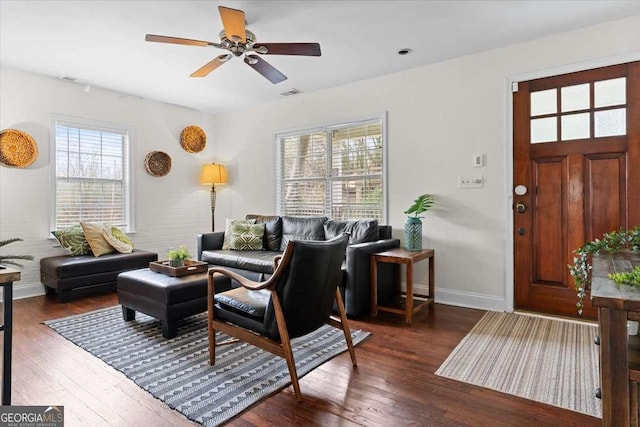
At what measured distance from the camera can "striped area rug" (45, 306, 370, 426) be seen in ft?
6.34

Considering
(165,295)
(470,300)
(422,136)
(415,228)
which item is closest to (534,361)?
(470,300)

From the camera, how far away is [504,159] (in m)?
3.46

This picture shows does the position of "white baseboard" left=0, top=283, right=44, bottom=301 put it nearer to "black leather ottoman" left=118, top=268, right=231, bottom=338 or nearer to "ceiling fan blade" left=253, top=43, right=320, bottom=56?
"black leather ottoman" left=118, top=268, right=231, bottom=338

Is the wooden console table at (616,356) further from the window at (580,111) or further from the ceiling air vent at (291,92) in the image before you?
the ceiling air vent at (291,92)

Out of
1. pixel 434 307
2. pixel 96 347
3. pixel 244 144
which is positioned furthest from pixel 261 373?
pixel 244 144

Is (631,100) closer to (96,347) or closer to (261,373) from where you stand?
(261,373)

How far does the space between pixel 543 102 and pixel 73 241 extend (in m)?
5.20

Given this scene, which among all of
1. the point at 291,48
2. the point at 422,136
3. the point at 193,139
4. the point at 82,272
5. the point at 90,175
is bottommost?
the point at 82,272

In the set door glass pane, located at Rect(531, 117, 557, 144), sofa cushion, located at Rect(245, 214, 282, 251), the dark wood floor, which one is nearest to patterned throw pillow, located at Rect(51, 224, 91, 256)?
the dark wood floor

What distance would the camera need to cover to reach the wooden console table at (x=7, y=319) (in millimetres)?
1372

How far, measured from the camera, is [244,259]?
401 centimetres

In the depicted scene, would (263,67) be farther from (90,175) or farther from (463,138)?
(90,175)

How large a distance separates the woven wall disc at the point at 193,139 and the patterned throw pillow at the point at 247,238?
1.82 metres

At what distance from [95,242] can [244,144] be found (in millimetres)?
2486
